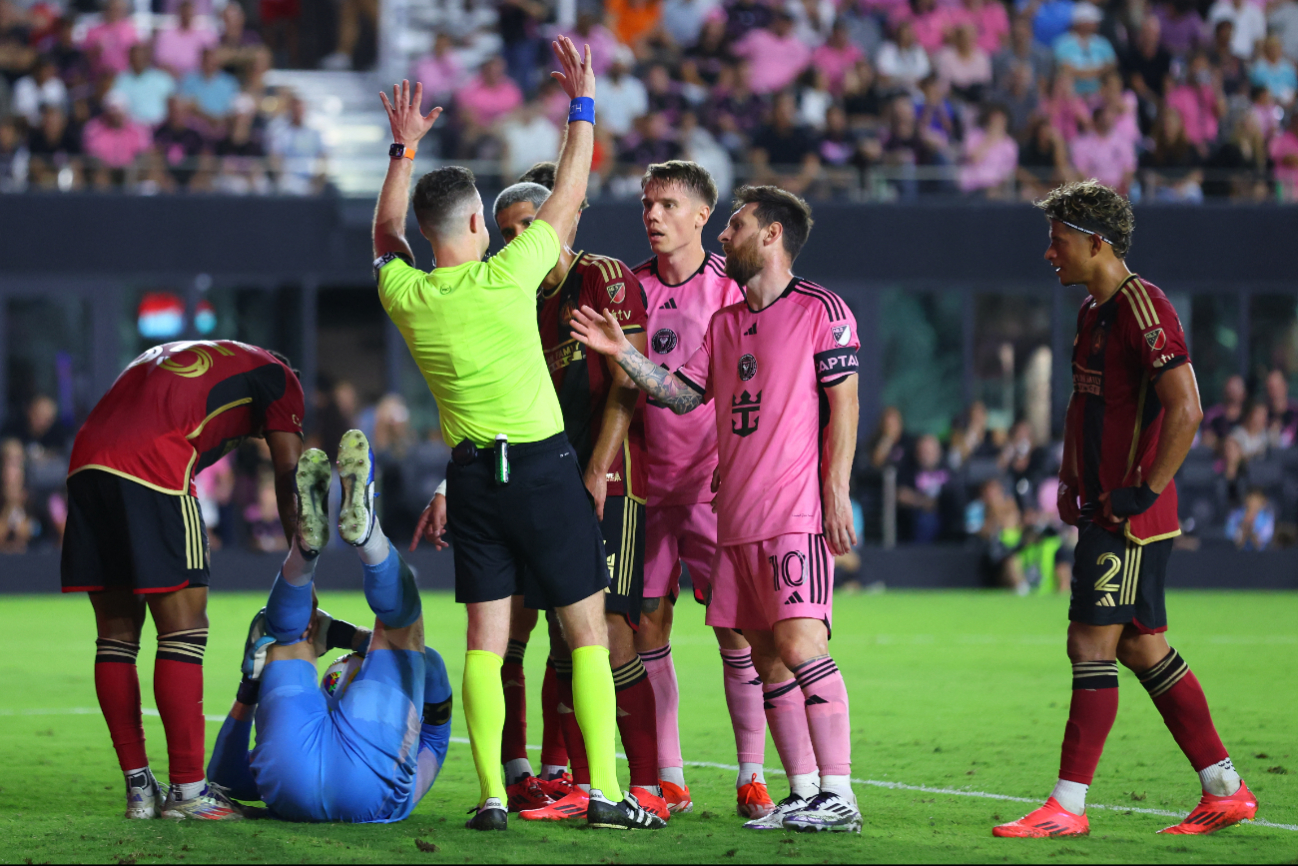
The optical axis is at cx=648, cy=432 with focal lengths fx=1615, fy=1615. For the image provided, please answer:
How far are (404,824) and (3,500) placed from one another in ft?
40.3

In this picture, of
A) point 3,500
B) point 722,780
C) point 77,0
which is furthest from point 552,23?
point 722,780

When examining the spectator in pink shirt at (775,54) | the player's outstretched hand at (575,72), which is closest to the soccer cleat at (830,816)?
the player's outstretched hand at (575,72)

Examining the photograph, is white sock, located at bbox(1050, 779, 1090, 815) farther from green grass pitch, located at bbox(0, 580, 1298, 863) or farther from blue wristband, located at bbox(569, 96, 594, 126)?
blue wristband, located at bbox(569, 96, 594, 126)

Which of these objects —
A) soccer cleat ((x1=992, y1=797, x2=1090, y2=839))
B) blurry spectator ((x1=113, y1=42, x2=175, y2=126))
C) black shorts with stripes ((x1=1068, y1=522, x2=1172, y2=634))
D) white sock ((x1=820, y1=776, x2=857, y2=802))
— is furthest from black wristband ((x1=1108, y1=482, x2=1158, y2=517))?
blurry spectator ((x1=113, y1=42, x2=175, y2=126))

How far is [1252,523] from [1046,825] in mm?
13030

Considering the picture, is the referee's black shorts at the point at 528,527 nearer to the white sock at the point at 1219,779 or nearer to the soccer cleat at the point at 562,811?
the soccer cleat at the point at 562,811

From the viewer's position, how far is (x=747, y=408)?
565cm

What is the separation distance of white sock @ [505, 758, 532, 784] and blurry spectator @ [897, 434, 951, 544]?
38.2ft

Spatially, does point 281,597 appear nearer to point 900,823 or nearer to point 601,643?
point 601,643

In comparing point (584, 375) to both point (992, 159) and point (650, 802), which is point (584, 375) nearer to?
point (650, 802)

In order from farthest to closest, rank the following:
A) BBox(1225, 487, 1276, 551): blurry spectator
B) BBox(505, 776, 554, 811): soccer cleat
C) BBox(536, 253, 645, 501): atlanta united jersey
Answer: BBox(1225, 487, 1276, 551): blurry spectator → BBox(505, 776, 554, 811): soccer cleat → BBox(536, 253, 645, 501): atlanta united jersey

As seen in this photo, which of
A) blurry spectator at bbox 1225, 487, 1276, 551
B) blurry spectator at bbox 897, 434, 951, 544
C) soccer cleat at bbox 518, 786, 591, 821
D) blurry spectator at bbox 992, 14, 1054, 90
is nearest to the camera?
soccer cleat at bbox 518, 786, 591, 821

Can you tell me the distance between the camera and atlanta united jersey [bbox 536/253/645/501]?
19.5ft

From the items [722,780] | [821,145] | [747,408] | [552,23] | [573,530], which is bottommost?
[722,780]
